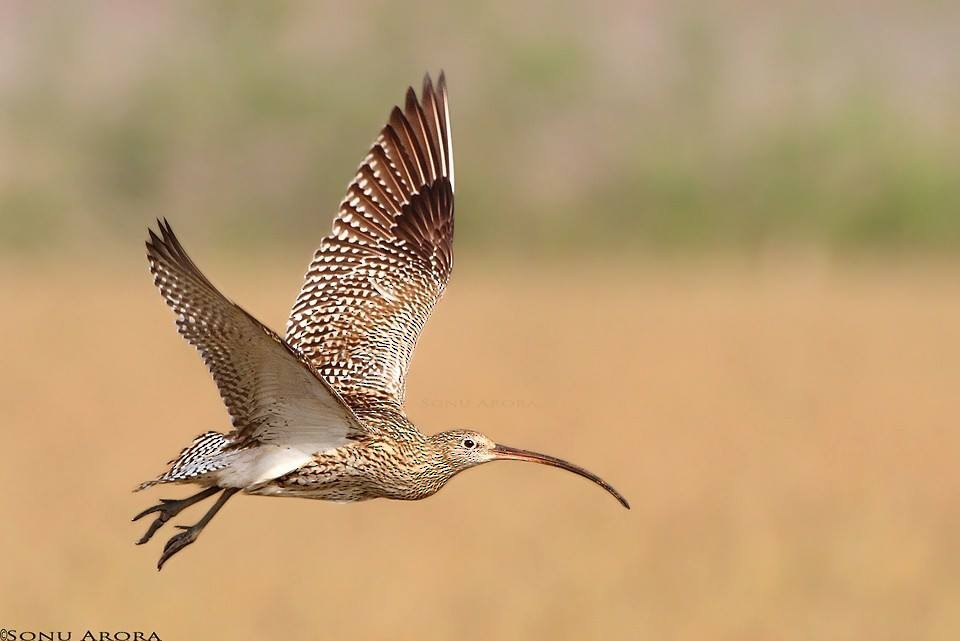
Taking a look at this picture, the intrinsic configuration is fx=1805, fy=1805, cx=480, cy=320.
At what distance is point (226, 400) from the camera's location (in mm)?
9562

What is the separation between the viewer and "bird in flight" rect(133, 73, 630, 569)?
9211 mm

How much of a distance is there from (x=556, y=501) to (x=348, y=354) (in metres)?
15.3

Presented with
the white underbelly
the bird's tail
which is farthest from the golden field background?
the white underbelly

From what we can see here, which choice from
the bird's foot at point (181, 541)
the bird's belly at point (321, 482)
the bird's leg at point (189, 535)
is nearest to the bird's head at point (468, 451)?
the bird's belly at point (321, 482)

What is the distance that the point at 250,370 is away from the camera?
366 inches

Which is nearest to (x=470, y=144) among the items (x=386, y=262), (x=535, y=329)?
(x=535, y=329)

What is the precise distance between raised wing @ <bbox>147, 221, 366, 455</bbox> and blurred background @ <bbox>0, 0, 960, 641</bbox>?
10.6 m

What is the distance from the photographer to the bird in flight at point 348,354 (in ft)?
30.2

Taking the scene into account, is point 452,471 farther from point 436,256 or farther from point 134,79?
point 134,79

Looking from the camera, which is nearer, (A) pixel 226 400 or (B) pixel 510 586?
(A) pixel 226 400

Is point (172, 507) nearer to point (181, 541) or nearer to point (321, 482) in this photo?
point (181, 541)

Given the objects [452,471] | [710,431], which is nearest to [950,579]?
[710,431]

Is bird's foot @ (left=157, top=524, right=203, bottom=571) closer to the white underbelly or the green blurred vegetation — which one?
the white underbelly

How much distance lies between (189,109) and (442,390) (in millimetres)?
37655
